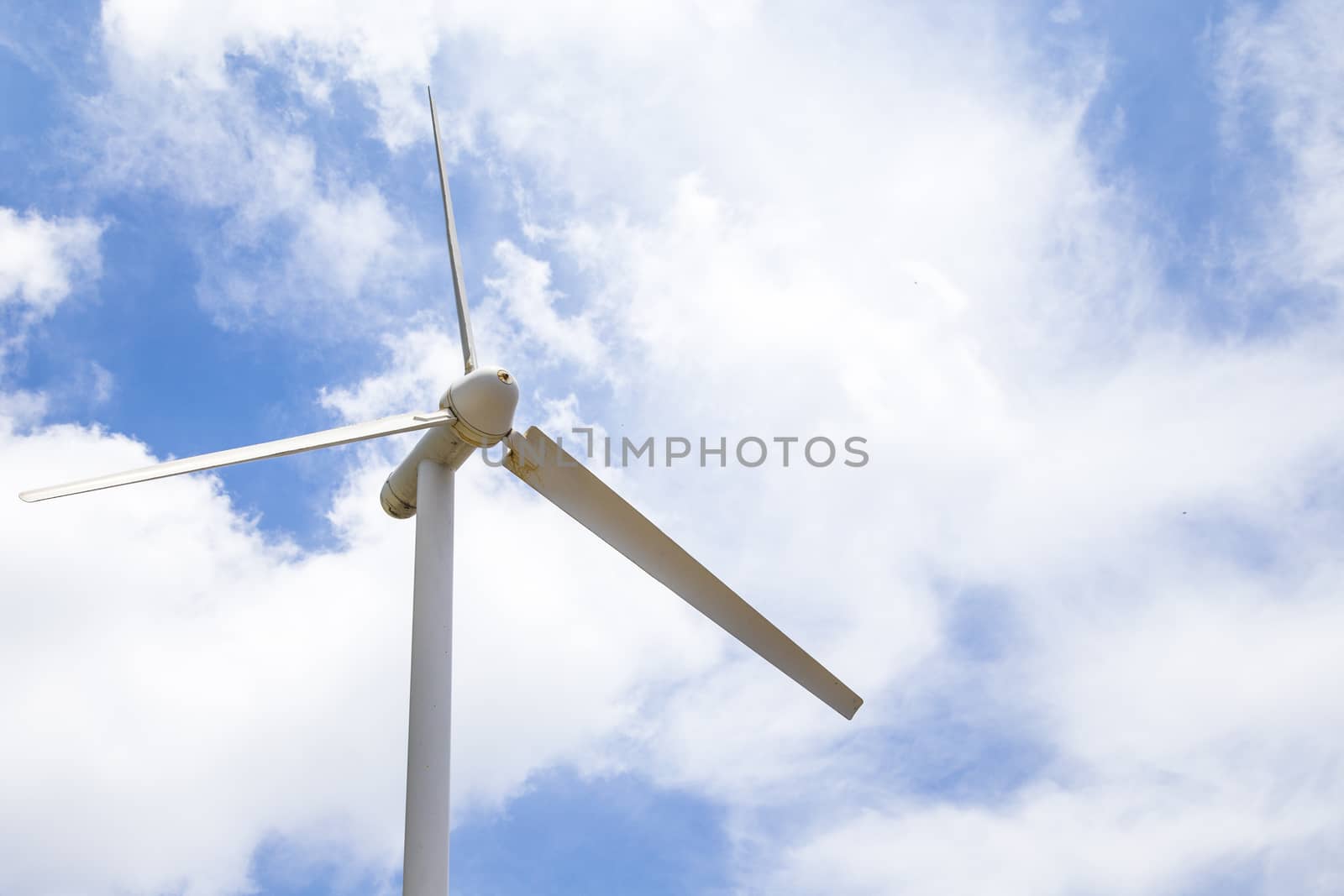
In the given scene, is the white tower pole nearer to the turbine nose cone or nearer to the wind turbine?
the wind turbine

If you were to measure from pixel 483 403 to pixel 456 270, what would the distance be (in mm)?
3070

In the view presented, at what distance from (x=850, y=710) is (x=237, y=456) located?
9.08m

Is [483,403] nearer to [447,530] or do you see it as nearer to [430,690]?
[447,530]

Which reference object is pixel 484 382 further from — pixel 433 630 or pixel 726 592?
pixel 726 592

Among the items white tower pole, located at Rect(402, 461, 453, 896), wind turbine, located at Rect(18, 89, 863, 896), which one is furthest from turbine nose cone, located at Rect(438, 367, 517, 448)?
white tower pole, located at Rect(402, 461, 453, 896)

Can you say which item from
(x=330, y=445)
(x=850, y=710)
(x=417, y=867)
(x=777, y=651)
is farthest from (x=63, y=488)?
(x=850, y=710)

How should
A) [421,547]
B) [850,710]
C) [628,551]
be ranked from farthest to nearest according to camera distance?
[850,710] → [628,551] → [421,547]

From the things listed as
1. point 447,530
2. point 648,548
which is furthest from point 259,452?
point 648,548

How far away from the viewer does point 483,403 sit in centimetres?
1320

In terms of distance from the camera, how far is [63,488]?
11.4m

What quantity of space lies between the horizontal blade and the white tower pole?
0.75m

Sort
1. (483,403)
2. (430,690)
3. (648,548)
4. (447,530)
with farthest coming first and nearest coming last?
(648,548) < (447,530) < (483,403) < (430,690)

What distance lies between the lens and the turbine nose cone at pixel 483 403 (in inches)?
519

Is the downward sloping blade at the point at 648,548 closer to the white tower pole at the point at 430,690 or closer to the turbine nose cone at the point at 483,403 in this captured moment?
the turbine nose cone at the point at 483,403
